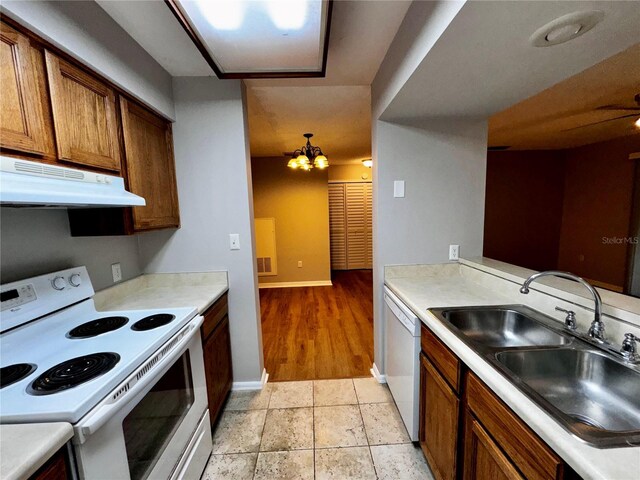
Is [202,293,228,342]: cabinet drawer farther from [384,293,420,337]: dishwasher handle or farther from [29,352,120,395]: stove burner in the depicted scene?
[384,293,420,337]: dishwasher handle

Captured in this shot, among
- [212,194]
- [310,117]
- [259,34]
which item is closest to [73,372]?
[212,194]

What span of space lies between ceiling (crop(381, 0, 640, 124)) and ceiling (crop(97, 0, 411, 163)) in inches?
14.3

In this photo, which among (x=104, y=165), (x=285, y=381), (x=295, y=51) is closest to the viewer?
(x=104, y=165)

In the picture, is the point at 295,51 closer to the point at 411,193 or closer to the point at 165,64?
the point at 165,64

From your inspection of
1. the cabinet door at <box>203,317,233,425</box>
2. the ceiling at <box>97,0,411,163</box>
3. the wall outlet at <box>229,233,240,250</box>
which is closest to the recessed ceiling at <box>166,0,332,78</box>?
the ceiling at <box>97,0,411,163</box>

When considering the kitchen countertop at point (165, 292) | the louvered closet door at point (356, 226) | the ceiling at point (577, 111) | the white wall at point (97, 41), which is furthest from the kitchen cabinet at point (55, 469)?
the louvered closet door at point (356, 226)

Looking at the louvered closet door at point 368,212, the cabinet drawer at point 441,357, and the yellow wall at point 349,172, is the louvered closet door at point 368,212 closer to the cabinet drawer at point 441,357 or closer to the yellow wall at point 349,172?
the yellow wall at point 349,172

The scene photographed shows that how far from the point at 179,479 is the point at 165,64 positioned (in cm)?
231

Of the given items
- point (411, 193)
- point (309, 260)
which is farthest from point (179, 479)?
point (309, 260)

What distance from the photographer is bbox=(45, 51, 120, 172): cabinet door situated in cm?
108

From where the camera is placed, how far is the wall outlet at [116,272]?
173cm

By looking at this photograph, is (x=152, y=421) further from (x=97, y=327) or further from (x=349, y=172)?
(x=349, y=172)

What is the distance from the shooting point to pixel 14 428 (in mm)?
667

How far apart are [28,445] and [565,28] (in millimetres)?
1991
